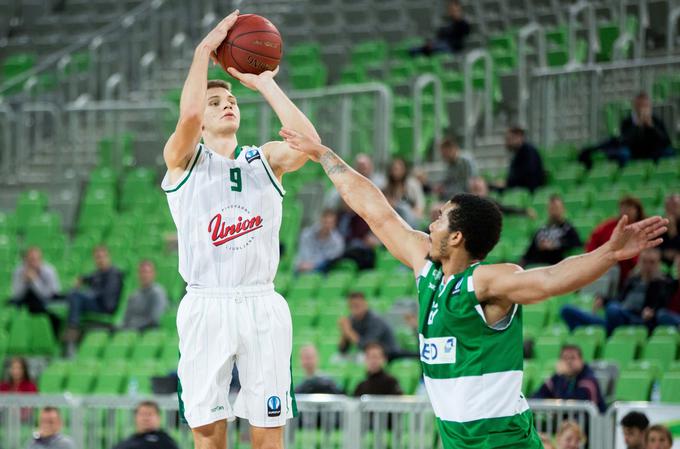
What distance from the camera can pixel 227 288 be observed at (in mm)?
7074

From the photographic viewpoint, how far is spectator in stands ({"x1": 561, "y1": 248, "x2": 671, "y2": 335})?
1241 cm

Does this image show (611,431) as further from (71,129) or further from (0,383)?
(71,129)

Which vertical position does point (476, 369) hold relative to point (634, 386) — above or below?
above

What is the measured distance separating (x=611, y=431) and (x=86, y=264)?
345 inches

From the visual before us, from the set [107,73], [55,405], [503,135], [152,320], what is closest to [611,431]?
[55,405]

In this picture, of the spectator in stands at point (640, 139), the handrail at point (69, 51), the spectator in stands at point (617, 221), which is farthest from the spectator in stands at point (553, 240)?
the handrail at point (69, 51)

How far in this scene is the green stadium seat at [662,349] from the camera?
11.8 metres

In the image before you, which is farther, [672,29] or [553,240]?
[672,29]

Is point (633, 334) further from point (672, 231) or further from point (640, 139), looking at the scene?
point (640, 139)

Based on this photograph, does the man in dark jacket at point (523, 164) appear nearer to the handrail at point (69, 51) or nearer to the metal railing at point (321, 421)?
the metal railing at point (321, 421)

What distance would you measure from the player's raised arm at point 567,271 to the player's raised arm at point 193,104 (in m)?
1.67

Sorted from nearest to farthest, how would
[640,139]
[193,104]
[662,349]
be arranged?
[193,104], [662,349], [640,139]

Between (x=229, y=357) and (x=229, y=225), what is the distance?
2.22ft

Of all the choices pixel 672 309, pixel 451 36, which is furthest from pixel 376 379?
pixel 451 36
